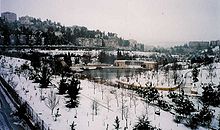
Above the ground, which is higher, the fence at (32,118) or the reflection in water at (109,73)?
the fence at (32,118)

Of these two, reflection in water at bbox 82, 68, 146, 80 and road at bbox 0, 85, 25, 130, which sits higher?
road at bbox 0, 85, 25, 130

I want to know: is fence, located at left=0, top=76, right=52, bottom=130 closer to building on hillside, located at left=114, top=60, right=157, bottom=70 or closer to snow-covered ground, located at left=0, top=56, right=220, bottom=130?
snow-covered ground, located at left=0, top=56, right=220, bottom=130

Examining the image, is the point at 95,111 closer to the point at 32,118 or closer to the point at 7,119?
the point at 32,118

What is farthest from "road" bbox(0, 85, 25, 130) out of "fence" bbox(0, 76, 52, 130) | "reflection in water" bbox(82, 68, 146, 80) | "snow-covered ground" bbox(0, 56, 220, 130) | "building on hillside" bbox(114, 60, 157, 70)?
"building on hillside" bbox(114, 60, 157, 70)

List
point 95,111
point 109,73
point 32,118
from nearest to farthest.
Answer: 1. point 32,118
2. point 95,111
3. point 109,73

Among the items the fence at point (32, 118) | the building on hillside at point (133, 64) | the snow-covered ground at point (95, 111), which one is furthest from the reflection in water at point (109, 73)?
the fence at point (32, 118)

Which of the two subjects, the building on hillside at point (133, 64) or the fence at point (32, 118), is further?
the building on hillside at point (133, 64)

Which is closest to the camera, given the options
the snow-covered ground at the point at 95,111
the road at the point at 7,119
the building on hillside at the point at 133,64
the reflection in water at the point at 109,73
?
the road at the point at 7,119

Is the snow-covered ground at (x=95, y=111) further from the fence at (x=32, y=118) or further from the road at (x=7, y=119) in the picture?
the road at (x=7, y=119)

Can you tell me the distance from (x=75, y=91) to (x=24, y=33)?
42.4 meters

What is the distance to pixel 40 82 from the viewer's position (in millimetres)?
16875

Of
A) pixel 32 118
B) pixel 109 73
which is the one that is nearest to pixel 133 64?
pixel 109 73

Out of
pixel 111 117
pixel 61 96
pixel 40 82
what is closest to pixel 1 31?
pixel 40 82

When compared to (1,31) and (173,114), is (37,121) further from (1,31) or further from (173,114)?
(1,31)
